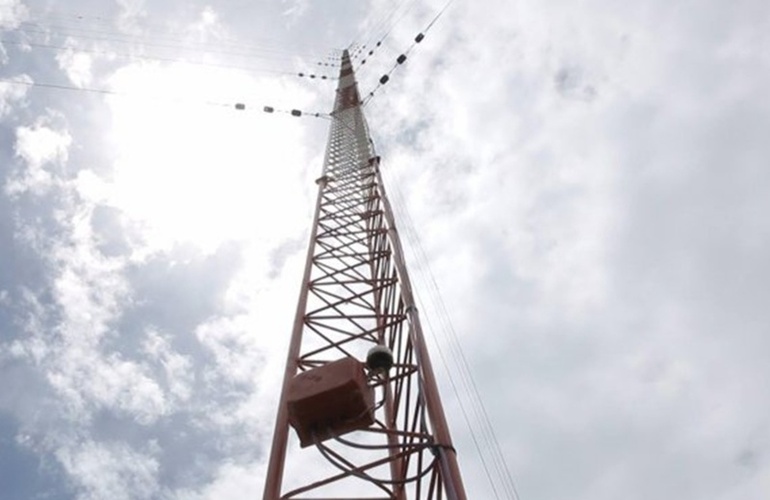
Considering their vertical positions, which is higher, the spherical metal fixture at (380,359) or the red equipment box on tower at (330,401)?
the spherical metal fixture at (380,359)

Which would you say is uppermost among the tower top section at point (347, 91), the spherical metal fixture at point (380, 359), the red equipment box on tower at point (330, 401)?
the tower top section at point (347, 91)

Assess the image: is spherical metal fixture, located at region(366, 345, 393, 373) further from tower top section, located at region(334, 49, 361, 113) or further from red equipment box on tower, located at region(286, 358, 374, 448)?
tower top section, located at region(334, 49, 361, 113)

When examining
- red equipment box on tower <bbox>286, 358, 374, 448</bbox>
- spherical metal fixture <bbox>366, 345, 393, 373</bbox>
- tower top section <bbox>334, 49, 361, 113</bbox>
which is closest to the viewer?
red equipment box on tower <bbox>286, 358, 374, 448</bbox>

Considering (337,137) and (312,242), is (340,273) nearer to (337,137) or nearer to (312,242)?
(312,242)

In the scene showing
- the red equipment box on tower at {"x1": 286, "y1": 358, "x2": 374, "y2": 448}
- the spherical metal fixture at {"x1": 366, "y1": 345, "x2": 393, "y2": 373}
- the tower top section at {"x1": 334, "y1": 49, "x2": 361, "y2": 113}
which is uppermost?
the tower top section at {"x1": 334, "y1": 49, "x2": 361, "y2": 113}

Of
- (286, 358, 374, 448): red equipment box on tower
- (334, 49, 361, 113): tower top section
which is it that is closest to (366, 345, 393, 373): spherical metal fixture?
(286, 358, 374, 448): red equipment box on tower

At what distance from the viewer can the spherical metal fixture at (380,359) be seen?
23.4 ft

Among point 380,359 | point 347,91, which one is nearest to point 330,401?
point 380,359

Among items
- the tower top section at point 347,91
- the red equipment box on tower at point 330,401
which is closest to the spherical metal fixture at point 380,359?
the red equipment box on tower at point 330,401

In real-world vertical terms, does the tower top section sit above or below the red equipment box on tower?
above

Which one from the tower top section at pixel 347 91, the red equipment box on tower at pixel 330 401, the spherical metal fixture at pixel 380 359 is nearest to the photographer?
the red equipment box on tower at pixel 330 401

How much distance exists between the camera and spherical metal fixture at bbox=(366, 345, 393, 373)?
7125mm

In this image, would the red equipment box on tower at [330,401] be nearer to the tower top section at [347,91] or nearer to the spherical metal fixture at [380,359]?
the spherical metal fixture at [380,359]

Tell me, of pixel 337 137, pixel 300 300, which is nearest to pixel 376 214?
pixel 300 300
